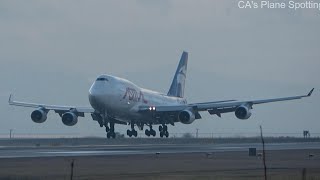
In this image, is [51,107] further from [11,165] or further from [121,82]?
[11,165]

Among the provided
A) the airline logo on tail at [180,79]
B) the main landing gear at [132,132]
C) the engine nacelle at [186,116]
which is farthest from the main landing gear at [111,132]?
the airline logo on tail at [180,79]

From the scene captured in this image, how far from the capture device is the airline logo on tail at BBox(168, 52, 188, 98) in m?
112

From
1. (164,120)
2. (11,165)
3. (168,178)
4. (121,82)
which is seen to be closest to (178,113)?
(164,120)

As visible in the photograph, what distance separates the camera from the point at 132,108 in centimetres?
8825

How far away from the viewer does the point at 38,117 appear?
9294 cm

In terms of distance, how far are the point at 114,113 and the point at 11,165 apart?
40.8 m

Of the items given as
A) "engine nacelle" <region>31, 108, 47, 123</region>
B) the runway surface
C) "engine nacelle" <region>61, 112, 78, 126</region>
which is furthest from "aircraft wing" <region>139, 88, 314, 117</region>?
"engine nacelle" <region>31, 108, 47, 123</region>

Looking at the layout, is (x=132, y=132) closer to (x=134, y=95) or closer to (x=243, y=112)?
(x=134, y=95)

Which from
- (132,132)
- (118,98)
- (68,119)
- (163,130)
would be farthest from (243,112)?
(68,119)

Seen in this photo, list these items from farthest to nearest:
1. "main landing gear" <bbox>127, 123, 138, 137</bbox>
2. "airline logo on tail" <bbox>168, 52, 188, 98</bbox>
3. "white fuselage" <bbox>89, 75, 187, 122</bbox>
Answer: "airline logo on tail" <bbox>168, 52, 188, 98</bbox>
"main landing gear" <bbox>127, 123, 138, 137</bbox>
"white fuselage" <bbox>89, 75, 187, 122</bbox>

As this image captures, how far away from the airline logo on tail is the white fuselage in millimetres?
19202

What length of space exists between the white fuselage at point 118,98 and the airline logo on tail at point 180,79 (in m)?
19.2

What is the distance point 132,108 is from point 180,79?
90.4 ft

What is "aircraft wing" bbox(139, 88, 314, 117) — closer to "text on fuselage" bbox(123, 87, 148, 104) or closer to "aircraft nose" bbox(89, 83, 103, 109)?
"text on fuselage" bbox(123, 87, 148, 104)
